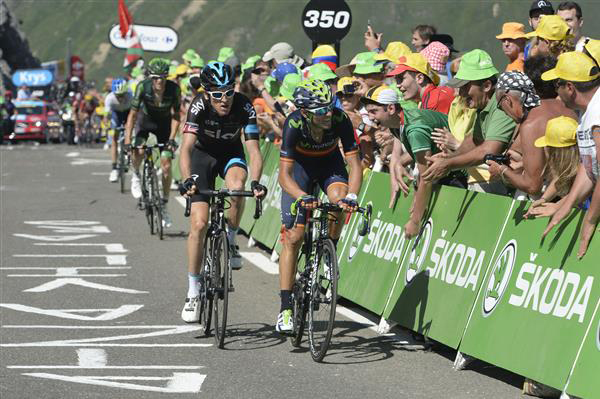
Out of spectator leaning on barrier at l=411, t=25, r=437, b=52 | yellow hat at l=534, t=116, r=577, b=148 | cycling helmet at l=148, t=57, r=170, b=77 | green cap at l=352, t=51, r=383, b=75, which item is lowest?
cycling helmet at l=148, t=57, r=170, b=77

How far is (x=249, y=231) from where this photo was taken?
15648 mm

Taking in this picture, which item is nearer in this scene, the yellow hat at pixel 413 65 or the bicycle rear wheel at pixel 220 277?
the bicycle rear wheel at pixel 220 277

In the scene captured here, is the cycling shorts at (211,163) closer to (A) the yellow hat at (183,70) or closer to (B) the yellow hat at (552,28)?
(B) the yellow hat at (552,28)

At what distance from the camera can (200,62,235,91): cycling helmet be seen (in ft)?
30.8

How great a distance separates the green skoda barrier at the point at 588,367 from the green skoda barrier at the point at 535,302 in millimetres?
33

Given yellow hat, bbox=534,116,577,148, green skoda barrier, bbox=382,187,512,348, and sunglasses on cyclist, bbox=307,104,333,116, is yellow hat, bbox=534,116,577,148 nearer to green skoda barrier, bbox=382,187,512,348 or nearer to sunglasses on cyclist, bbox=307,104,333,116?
green skoda barrier, bbox=382,187,512,348

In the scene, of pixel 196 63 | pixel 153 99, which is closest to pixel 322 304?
pixel 153 99

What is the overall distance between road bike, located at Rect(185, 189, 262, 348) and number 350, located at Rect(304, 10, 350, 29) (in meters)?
7.21

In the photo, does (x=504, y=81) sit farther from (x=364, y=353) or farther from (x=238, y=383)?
(x=238, y=383)

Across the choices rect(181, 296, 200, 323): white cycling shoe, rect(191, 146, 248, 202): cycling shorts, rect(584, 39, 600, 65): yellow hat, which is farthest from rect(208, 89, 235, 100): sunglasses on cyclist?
rect(584, 39, 600, 65): yellow hat

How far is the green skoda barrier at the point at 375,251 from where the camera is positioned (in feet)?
31.8

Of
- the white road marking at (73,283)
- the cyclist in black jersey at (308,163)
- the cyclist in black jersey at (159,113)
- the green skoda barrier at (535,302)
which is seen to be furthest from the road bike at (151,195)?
the green skoda barrier at (535,302)

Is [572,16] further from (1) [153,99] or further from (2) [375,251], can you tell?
(1) [153,99]

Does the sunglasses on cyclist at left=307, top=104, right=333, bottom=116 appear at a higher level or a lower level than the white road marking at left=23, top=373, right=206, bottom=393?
higher
